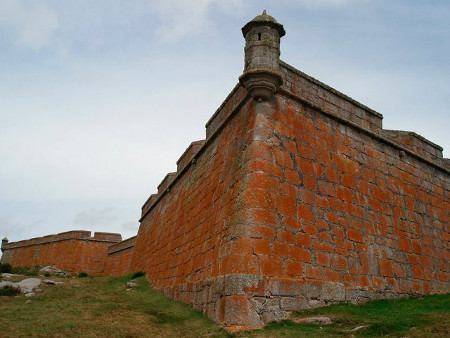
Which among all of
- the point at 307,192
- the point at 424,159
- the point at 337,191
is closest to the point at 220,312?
the point at 307,192

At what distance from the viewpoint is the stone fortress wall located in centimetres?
647

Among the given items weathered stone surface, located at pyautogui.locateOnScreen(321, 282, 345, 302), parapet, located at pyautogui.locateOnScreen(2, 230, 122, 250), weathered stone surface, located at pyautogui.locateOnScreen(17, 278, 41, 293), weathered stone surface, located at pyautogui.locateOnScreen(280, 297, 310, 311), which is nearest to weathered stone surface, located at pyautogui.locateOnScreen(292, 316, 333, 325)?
weathered stone surface, located at pyautogui.locateOnScreen(280, 297, 310, 311)

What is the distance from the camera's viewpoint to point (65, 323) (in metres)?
6.48

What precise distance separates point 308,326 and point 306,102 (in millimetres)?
4745

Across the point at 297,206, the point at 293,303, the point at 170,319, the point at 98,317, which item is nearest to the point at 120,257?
the point at 98,317

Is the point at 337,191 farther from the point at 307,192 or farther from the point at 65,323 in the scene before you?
the point at 65,323

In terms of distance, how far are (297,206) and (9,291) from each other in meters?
7.40

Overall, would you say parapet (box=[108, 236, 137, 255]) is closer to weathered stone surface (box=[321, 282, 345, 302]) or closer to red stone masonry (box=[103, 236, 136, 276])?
red stone masonry (box=[103, 236, 136, 276])

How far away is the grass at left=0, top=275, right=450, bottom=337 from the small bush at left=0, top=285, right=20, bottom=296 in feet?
1.32

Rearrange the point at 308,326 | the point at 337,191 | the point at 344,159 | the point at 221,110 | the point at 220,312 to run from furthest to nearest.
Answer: the point at 221,110, the point at 344,159, the point at 337,191, the point at 220,312, the point at 308,326

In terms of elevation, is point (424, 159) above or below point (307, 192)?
above

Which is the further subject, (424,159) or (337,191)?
(424,159)

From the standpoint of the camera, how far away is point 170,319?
7.25 meters

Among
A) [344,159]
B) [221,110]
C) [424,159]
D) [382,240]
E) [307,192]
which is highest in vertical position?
[221,110]
